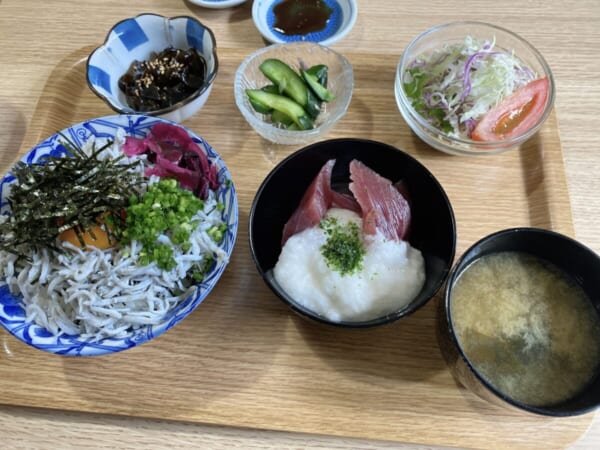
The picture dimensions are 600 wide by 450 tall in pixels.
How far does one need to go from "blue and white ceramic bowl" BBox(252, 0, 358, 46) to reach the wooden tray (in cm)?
94

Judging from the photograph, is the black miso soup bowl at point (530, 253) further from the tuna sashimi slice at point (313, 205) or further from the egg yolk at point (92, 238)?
the egg yolk at point (92, 238)

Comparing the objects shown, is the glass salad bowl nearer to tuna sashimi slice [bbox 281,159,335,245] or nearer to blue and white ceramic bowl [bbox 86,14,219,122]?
tuna sashimi slice [bbox 281,159,335,245]

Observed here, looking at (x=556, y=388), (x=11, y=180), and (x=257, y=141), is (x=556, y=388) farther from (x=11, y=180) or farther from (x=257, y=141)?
(x=11, y=180)

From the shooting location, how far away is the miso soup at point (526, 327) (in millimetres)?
1265

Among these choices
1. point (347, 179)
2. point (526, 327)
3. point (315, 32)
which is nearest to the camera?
point (526, 327)

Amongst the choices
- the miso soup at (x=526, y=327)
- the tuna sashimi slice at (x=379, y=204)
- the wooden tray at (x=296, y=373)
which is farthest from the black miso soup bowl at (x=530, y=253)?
Result: the tuna sashimi slice at (x=379, y=204)

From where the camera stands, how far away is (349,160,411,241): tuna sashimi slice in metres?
1.49

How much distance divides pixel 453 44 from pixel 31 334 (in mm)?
1965

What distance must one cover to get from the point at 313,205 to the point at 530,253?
0.70 m

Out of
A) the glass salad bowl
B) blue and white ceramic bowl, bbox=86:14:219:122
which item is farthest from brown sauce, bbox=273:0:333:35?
the glass salad bowl

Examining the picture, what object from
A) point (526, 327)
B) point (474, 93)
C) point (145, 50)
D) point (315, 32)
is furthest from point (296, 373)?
point (315, 32)

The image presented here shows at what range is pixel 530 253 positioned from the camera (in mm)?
1428

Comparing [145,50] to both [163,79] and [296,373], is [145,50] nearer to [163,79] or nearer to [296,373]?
[163,79]

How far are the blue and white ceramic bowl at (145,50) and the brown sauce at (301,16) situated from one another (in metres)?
0.48
